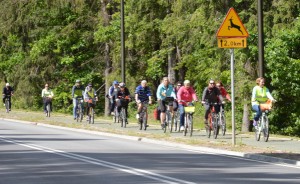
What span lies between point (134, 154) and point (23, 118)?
810 inches

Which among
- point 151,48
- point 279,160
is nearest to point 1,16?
point 151,48

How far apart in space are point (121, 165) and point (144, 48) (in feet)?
108

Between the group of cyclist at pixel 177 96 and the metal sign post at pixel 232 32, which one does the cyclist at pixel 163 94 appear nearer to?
the group of cyclist at pixel 177 96

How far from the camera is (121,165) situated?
16422mm

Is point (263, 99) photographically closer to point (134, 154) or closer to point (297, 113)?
point (134, 154)

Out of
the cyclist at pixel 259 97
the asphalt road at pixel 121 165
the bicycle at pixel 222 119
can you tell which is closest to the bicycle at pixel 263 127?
the cyclist at pixel 259 97

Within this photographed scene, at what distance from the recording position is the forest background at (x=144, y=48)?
34844mm

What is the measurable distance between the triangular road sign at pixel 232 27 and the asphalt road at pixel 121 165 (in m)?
3.07

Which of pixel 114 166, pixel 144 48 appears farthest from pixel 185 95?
pixel 144 48

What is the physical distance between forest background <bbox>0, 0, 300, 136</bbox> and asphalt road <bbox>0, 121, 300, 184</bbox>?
493 inches

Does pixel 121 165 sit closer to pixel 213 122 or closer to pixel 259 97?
pixel 259 97

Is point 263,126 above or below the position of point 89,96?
below

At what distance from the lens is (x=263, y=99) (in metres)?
23.5

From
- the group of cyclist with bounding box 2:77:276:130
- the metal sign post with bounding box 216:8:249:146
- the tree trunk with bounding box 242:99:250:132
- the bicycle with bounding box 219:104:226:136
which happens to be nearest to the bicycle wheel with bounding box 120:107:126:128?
the group of cyclist with bounding box 2:77:276:130
